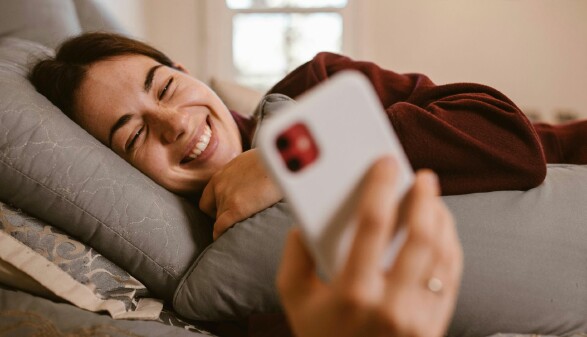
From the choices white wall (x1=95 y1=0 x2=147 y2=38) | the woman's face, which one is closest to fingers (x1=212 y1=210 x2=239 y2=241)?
the woman's face

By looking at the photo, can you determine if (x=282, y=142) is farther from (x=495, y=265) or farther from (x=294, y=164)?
(x=495, y=265)

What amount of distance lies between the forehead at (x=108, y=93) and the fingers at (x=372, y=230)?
714 millimetres

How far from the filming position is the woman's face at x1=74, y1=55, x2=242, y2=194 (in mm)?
915

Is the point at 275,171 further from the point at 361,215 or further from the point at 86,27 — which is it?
the point at 86,27

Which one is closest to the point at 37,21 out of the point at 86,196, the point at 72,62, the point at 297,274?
the point at 72,62

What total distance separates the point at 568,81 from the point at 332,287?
3.19 meters

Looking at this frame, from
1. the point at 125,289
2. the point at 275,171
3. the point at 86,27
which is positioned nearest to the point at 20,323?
the point at 125,289

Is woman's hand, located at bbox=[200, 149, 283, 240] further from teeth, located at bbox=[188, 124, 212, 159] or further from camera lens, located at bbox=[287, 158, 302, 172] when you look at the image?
camera lens, located at bbox=[287, 158, 302, 172]

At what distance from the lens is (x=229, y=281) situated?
72 cm

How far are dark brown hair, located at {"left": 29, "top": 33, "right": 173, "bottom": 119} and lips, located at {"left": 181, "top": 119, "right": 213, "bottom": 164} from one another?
254 mm

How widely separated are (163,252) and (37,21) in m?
0.89

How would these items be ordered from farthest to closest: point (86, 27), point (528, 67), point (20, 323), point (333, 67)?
1. point (528, 67)
2. point (86, 27)
3. point (333, 67)
4. point (20, 323)

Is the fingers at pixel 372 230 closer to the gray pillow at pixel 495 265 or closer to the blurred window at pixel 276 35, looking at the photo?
the gray pillow at pixel 495 265

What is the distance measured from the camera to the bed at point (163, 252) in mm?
642
